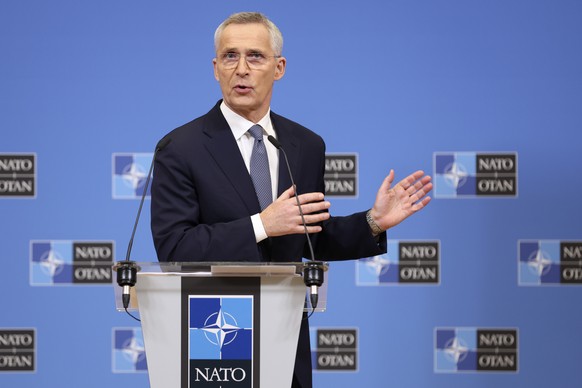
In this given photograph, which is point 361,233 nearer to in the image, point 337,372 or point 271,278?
point 271,278

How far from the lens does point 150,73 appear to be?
426 cm

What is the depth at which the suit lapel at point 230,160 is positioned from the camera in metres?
2.47

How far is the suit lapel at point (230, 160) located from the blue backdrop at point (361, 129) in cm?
169

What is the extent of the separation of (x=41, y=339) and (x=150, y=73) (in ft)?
Answer: 4.28

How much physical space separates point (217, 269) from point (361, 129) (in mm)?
2316

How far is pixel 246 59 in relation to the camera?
2.64 m

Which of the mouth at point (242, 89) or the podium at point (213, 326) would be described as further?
the mouth at point (242, 89)

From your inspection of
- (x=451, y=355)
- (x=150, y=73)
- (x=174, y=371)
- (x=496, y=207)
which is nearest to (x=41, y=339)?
(x=150, y=73)

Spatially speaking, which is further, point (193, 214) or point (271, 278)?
point (193, 214)

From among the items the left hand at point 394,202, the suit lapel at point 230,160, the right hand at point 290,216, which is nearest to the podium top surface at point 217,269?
the right hand at point 290,216

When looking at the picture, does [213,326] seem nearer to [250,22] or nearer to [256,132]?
[256,132]

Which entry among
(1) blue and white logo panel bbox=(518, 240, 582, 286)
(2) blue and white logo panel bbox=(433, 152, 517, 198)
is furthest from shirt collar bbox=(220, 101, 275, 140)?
(1) blue and white logo panel bbox=(518, 240, 582, 286)

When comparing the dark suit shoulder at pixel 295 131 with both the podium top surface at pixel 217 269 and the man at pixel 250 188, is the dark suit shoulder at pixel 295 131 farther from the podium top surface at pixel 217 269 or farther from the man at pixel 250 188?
the podium top surface at pixel 217 269

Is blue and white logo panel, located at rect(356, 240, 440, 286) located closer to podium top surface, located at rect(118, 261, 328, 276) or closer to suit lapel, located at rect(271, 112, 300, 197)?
suit lapel, located at rect(271, 112, 300, 197)
